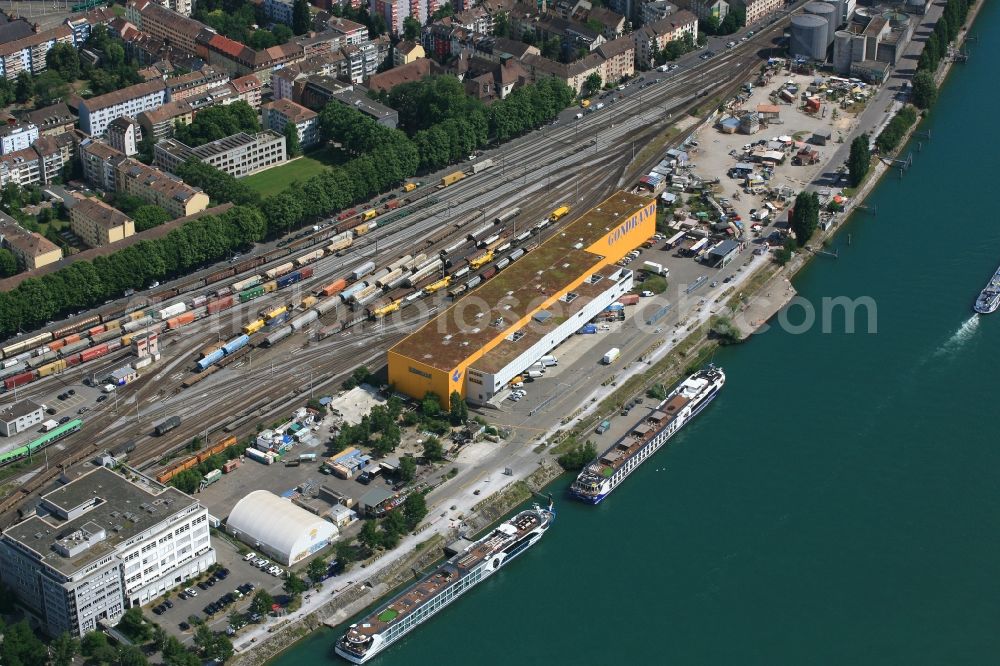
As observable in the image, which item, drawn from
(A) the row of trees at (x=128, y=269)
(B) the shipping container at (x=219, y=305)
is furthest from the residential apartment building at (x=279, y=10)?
(B) the shipping container at (x=219, y=305)

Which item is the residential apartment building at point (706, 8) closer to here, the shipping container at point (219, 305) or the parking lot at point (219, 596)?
the shipping container at point (219, 305)

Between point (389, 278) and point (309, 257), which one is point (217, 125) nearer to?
point (309, 257)

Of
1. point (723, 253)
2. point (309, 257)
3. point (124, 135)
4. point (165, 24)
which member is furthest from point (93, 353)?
point (165, 24)

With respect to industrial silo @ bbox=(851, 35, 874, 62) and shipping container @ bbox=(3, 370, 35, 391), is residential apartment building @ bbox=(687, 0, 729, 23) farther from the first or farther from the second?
shipping container @ bbox=(3, 370, 35, 391)

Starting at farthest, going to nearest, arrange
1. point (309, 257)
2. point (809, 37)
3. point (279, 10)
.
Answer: point (279, 10) → point (809, 37) → point (309, 257)

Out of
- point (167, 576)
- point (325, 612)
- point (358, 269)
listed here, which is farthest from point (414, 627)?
point (358, 269)

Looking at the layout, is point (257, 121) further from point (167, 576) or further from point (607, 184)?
point (167, 576)

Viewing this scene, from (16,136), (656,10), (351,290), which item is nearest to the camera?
(351,290)

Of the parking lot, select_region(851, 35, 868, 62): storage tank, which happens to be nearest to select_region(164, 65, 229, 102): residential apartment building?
select_region(851, 35, 868, 62): storage tank
